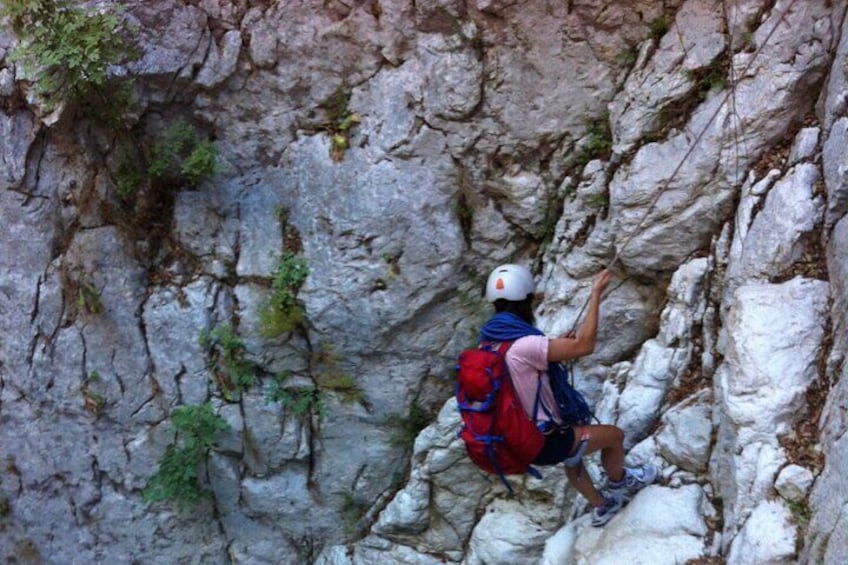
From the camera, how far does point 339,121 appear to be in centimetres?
691

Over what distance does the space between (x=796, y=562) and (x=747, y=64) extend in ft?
10.3

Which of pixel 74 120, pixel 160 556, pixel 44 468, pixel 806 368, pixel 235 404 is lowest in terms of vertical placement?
pixel 160 556

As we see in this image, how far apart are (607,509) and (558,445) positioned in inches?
30.4

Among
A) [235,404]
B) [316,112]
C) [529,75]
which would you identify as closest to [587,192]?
[529,75]

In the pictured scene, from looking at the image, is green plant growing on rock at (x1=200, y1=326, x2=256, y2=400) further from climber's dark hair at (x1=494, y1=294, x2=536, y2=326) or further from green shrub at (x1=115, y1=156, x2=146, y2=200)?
climber's dark hair at (x1=494, y1=294, x2=536, y2=326)

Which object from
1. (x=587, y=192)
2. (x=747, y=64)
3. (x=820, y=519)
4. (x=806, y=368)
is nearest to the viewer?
(x=820, y=519)

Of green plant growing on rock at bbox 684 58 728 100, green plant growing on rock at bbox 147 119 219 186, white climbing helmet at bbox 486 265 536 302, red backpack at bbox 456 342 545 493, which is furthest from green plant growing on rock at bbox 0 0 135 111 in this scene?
green plant growing on rock at bbox 684 58 728 100

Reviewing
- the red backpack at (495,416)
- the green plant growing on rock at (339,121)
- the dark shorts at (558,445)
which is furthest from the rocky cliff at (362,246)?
the red backpack at (495,416)

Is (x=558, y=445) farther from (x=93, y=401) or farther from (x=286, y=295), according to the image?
(x=93, y=401)

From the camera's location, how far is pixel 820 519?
155 inches

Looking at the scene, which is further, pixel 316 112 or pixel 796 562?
pixel 316 112

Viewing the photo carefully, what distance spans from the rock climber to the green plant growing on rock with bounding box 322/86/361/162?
7.58 feet

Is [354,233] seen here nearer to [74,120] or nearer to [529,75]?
[529,75]

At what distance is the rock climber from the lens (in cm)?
477
